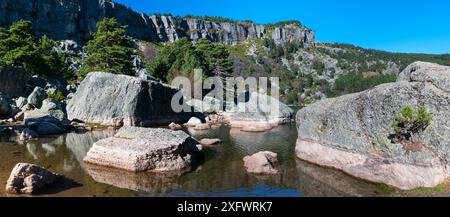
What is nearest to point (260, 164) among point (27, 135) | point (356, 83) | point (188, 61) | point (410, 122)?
point (410, 122)

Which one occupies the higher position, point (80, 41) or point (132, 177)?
point (80, 41)

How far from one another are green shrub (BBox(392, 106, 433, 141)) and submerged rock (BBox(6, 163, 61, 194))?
20.9 metres

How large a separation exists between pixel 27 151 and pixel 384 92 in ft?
95.2

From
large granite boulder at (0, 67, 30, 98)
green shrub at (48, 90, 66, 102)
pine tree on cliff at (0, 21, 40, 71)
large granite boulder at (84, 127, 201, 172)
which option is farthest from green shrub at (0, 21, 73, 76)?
large granite boulder at (84, 127, 201, 172)

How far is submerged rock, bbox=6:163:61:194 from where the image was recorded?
19141 mm

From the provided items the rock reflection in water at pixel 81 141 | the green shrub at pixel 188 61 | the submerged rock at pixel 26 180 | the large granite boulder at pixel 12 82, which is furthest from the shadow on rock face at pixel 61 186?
the green shrub at pixel 188 61

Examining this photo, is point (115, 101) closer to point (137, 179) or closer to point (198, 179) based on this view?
point (137, 179)

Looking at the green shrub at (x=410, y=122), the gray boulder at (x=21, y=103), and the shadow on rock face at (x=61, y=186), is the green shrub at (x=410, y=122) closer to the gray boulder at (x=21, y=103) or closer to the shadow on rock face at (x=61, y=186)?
the shadow on rock face at (x=61, y=186)

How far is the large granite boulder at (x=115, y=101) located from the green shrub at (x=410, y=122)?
35733 millimetres
